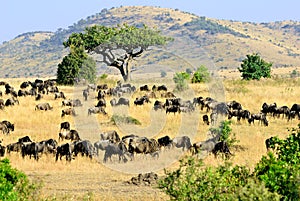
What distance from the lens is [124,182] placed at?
17984 mm

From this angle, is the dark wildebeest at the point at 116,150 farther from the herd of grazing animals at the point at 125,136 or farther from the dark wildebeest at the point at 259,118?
the dark wildebeest at the point at 259,118

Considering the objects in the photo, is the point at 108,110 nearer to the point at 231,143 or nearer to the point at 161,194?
the point at 231,143

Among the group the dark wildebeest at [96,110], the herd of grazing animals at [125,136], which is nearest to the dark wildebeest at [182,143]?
the herd of grazing animals at [125,136]

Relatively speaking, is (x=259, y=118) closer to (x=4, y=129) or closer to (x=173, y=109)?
(x=173, y=109)

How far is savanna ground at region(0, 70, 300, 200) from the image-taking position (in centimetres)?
1708

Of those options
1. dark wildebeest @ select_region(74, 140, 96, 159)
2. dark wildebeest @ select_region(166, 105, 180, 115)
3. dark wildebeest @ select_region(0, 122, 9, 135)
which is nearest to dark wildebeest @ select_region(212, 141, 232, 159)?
dark wildebeest @ select_region(74, 140, 96, 159)

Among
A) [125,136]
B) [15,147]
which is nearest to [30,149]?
[15,147]

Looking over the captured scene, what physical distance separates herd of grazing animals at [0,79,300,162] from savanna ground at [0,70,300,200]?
0.42 meters

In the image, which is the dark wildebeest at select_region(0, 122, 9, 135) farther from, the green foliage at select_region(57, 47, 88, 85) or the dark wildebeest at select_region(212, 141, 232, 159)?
the green foliage at select_region(57, 47, 88, 85)

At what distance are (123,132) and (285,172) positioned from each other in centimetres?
1956

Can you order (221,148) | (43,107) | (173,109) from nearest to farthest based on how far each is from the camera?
(221,148) → (173,109) → (43,107)

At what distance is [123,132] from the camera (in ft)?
97.4

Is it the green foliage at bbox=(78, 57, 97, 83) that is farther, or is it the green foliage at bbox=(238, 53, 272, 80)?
the green foliage at bbox=(238, 53, 272, 80)

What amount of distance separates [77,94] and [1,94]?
6.68 meters
